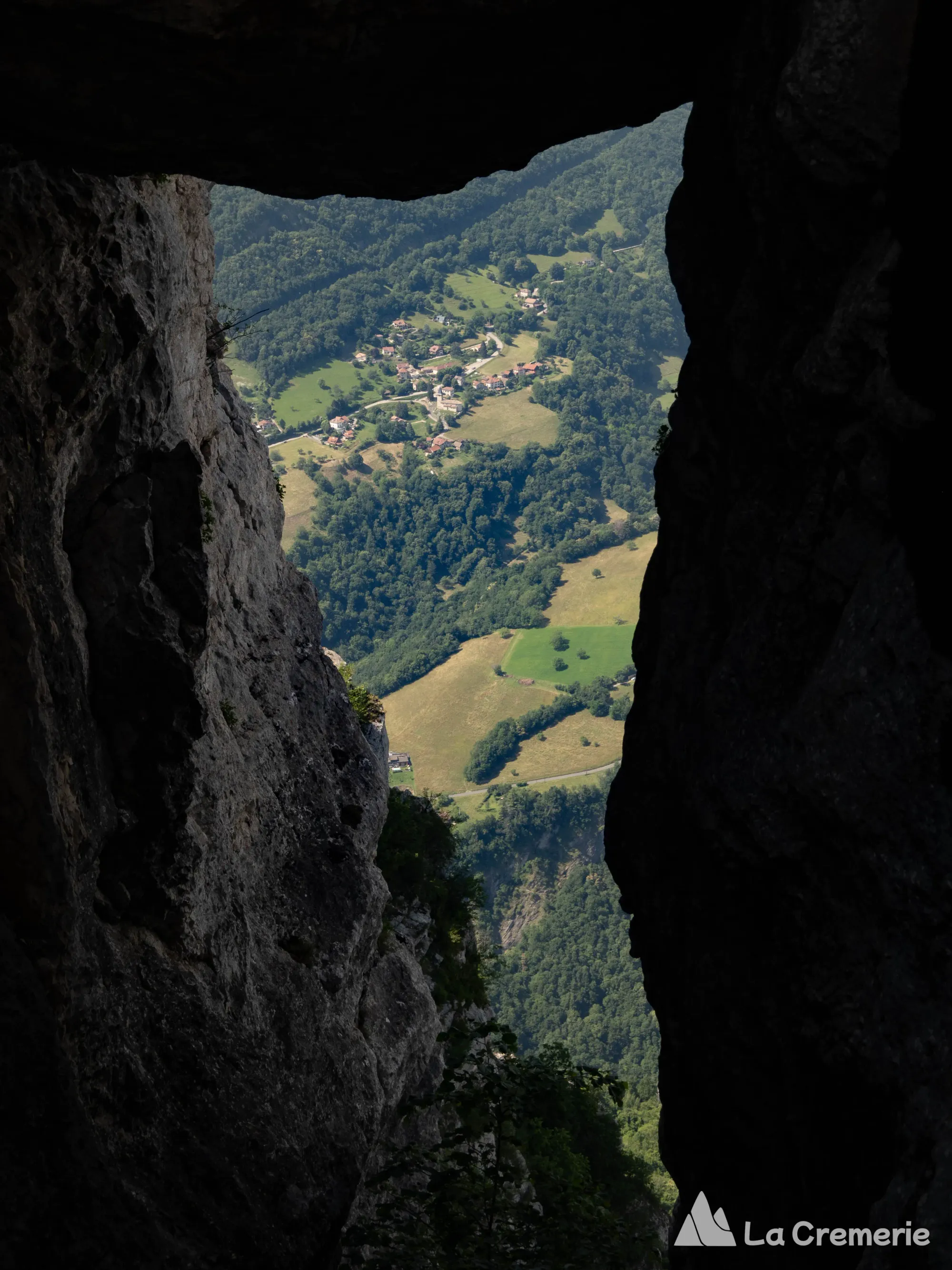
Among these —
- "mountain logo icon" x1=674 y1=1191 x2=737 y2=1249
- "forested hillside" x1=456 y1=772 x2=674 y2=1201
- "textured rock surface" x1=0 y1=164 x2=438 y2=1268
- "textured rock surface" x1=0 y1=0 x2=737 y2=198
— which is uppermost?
"textured rock surface" x1=0 y1=0 x2=737 y2=198

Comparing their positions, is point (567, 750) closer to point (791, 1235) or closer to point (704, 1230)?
point (704, 1230)

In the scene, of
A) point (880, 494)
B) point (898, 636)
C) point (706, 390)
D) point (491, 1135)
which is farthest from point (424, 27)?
point (491, 1135)

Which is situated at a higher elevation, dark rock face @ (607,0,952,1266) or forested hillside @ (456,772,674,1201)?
dark rock face @ (607,0,952,1266)

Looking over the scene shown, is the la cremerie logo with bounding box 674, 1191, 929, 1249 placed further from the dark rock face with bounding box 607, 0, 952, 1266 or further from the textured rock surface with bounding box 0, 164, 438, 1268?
the textured rock surface with bounding box 0, 164, 438, 1268

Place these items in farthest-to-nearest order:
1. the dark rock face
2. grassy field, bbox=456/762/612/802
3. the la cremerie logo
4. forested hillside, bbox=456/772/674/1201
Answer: grassy field, bbox=456/762/612/802, forested hillside, bbox=456/772/674/1201, the dark rock face, the la cremerie logo

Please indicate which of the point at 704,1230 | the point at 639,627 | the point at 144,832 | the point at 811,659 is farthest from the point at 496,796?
the point at 811,659

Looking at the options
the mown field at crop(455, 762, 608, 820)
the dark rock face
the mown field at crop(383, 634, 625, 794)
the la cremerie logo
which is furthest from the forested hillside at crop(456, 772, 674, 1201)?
the dark rock face

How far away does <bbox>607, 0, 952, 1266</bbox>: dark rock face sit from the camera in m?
8.21

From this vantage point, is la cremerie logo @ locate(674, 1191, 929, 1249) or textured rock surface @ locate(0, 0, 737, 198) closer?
la cremerie logo @ locate(674, 1191, 929, 1249)

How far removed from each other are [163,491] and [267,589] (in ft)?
25.0

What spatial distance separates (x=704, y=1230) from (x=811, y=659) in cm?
637

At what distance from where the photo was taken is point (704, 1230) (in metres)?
11.7

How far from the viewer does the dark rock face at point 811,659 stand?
821 cm

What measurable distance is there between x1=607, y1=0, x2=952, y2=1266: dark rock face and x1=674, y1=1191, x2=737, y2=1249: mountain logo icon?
5.5 inches
